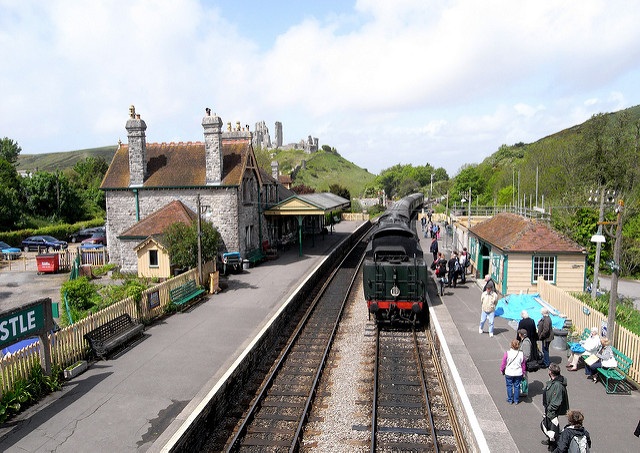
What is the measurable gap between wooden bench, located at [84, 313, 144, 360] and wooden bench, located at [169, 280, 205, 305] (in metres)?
2.63

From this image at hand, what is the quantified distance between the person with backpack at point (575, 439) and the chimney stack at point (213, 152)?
19.8m

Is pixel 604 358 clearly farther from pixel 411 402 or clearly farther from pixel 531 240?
pixel 531 240

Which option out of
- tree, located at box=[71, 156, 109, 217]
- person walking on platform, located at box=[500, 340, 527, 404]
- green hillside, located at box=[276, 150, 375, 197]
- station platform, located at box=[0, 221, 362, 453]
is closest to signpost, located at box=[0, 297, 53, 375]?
station platform, located at box=[0, 221, 362, 453]

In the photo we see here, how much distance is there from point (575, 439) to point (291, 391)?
19.9ft

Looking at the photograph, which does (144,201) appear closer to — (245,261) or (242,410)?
(245,261)

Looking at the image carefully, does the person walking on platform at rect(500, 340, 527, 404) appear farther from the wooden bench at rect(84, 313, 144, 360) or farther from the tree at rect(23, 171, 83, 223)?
the tree at rect(23, 171, 83, 223)

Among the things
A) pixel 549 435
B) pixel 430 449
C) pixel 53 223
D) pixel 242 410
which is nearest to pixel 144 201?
pixel 242 410

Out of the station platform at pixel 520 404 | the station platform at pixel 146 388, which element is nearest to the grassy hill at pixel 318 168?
the station platform at pixel 146 388

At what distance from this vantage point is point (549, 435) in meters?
7.04

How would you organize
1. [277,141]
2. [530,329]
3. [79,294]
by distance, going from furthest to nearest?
[277,141] < [79,294] < [530,329]

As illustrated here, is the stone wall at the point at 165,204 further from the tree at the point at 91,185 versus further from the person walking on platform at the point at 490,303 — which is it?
the tree at the point at 91,185

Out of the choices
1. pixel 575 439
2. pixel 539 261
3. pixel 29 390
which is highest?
pixel 539 261

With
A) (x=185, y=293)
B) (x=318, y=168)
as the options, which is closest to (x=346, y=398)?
(x=185, y=293)

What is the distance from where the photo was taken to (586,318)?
39.1 ft
